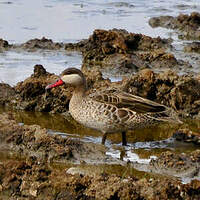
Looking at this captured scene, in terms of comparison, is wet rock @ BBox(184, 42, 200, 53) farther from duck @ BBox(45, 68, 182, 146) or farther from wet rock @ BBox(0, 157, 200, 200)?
wet rock @ BBox(0, 157, 200, 200)

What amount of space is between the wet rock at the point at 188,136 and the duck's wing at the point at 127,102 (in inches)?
15.0

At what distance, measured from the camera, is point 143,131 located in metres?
10.9

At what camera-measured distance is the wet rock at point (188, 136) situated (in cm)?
1008

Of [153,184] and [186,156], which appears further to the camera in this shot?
[186,156]

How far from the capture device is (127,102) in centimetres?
1003

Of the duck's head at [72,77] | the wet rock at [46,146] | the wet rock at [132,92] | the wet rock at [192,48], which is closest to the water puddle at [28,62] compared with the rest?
the wet rock at [132,92]

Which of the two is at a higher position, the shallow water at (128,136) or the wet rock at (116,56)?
the wet rock at (116,56)

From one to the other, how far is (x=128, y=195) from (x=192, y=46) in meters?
10.5

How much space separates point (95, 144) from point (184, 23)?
10.7 m

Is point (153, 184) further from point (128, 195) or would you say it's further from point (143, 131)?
point (143, 131)

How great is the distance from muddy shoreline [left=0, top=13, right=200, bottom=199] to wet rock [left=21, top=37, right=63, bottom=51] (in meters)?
0.02

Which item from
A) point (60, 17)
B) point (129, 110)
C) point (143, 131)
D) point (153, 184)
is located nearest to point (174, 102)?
point (143, 131)

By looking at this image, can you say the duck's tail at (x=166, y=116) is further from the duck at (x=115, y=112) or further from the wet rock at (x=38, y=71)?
the wet rock at (x=38, y=71)

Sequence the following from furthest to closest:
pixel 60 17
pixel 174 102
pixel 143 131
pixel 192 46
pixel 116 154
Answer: pixel 60 17 < pixel 192 46 < pixel 174 102 < pixel 143 131 < pixel 116 154
